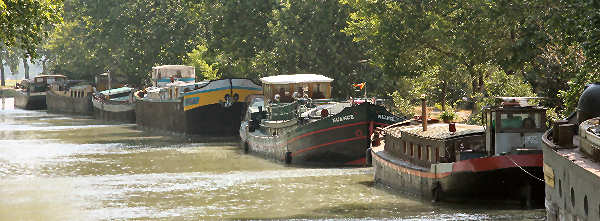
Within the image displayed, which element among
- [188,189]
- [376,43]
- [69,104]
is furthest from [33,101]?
[188,189]

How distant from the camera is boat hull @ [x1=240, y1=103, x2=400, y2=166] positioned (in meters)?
44.2

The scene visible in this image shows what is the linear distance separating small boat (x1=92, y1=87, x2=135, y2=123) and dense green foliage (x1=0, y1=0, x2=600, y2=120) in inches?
231

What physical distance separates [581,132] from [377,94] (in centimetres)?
4653

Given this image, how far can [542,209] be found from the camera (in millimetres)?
29812

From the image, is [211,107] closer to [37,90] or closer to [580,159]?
[580,159]

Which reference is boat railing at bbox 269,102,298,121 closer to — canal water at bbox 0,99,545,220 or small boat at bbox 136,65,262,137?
canal water at bbox 0,99,545,220

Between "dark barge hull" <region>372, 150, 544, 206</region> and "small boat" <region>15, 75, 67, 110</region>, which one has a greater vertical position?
"small boat" <region>15, 75, 67, 110</region>

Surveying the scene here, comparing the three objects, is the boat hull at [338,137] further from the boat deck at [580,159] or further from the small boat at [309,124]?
the boat deck at [580,159]

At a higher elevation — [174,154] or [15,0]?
[15,0]

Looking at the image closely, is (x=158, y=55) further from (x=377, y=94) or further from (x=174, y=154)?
(x=174, y=154)

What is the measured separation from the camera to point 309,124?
1810 inches

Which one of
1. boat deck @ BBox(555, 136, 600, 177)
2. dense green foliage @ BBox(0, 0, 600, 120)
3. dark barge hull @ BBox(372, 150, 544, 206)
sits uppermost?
dense green foliage @ BBox(0, 0, 600, 120)

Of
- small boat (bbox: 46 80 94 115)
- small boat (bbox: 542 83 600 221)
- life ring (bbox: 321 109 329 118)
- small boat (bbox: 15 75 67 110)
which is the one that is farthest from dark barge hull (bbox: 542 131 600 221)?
small boat (bbox: 15 75 67 110)

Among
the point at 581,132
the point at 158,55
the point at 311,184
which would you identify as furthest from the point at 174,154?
the point at 158,55
